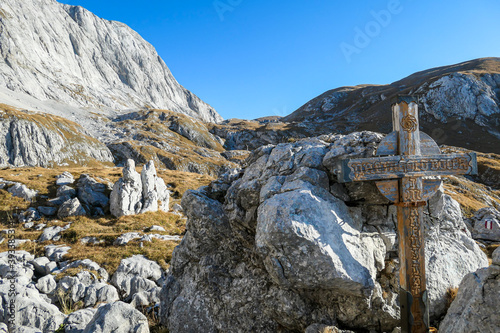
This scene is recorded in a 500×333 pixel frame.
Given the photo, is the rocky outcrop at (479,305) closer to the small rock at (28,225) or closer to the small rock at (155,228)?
the small rock at (155,228)

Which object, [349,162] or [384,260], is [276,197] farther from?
[384,260]

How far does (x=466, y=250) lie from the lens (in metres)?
9.07

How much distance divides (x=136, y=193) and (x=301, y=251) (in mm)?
34036

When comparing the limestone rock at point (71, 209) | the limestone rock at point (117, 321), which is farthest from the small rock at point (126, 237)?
the limestone rock at point (117, 321)

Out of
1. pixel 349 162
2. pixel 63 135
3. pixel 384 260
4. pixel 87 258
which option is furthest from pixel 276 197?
pixel 63 135

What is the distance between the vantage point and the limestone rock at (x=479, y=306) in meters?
5.47

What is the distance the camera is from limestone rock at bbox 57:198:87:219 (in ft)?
102

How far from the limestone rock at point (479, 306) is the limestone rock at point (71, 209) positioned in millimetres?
36099

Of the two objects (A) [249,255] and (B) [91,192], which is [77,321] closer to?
(A) [249,255]

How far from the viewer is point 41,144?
73.9 m

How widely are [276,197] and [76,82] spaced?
228 metres

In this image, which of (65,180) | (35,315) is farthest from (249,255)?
(65,180)

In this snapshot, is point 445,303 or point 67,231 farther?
point 67,231

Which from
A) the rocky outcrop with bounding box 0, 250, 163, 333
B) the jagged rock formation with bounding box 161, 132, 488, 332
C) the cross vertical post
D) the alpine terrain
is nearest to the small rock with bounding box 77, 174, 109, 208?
the alpine terrain
